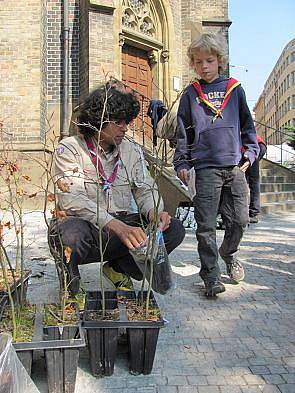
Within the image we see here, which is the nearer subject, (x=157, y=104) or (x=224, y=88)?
(x=224, y=88)

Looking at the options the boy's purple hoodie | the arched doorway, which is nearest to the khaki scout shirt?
the boy's purple hoodie

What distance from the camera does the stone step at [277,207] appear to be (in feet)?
37.5

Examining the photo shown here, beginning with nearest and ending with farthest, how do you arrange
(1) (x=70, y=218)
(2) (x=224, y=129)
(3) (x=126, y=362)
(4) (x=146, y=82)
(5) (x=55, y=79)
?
(3) (x=126, y=362) → (1) (x=70, y=218) → (2) (x=224, y=129) → (5) (x=55, y=79) → (4) (x=146, y=82)

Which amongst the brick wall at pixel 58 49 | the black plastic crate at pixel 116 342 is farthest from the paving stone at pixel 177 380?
the brick wall at pixel 58 49

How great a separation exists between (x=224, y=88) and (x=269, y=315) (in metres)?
1.90

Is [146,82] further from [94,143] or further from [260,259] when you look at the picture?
[94,143]

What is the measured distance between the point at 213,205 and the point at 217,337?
1216 millimetres

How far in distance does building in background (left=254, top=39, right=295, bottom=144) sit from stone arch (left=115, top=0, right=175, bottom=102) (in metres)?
67.8

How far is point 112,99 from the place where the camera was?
3289mm

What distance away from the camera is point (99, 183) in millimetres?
3217

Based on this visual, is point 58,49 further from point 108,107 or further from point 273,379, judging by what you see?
point 273,379

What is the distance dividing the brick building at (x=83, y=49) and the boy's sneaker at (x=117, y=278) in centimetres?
616

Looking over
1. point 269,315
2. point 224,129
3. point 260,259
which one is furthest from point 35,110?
point 269,315

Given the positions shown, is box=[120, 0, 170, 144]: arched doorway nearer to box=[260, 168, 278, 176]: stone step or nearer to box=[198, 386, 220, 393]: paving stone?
box=[260, 168, 278, 176]: stone step
